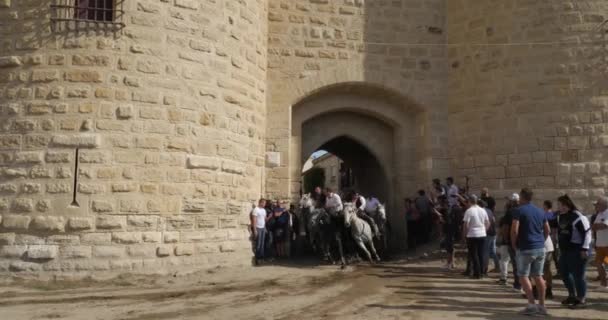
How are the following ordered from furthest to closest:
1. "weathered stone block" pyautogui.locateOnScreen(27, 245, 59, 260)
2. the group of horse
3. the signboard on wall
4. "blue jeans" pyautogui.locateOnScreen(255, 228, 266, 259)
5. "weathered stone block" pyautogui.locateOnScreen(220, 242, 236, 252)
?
the signboard on wall < the group of horse < "blue jeans" pyautogui.locateOnScreen(255, 228, 266, 259) < "weathered stone block" pyautogui.locateOnScreen(220, 242, 236, 252) < "weathered stone block" pyautogui.locateOnScreen(27, 245, 59, 260)

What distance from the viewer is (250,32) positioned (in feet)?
36.9

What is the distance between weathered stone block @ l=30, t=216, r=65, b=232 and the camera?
28.1ft

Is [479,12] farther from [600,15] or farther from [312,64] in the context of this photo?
[312,64]

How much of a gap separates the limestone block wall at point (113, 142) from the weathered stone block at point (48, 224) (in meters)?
0.02

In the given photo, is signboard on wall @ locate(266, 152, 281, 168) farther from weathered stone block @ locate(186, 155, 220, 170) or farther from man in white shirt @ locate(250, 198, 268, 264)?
weathered stone block @ locate(186, 155, 220, 170)

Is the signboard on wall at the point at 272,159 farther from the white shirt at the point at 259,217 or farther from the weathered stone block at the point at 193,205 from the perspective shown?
the weathered stone block at the point at 193,205

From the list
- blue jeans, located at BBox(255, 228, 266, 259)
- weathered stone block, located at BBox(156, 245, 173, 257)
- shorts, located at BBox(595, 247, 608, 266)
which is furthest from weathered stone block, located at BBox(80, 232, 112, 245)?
shorts, located at BBox(595, 247, 608, 266)

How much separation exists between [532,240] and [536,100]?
250 inches

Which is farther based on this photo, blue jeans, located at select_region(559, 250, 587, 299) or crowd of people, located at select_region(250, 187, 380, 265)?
crowd of people, located at select_region(250, 187, 380, 265)

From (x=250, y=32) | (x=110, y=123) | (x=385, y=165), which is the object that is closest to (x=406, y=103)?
(x=385, y=165)

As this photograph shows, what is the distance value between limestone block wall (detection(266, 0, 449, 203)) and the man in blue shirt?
6442mm

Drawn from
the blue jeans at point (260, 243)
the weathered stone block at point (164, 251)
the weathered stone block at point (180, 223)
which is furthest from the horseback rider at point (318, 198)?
the weathered stone block at point (164, 251)

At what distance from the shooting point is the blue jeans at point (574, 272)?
23.2ft

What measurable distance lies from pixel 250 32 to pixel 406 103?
4522 millimetres
